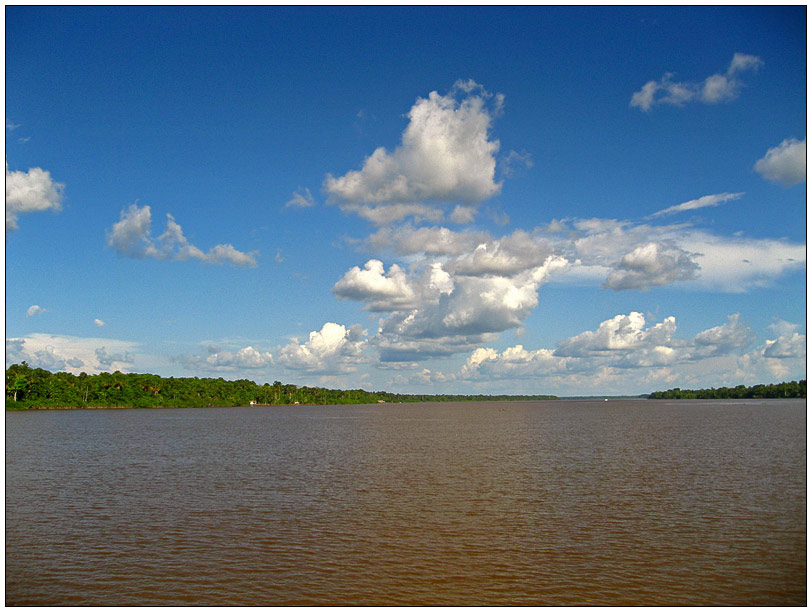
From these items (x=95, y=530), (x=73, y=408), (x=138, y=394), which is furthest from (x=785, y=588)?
(x=138, y=394)

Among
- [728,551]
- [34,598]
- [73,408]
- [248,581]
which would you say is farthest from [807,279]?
[73,408]

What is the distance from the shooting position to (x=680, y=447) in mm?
60812

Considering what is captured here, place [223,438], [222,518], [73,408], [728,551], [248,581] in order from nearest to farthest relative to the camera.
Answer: [248,581]
[728,551]
[222,518]
[223,438]
[73,408]

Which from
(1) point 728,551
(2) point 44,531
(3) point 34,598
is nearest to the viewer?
(3) point 34,598

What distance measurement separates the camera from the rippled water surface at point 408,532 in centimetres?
1869

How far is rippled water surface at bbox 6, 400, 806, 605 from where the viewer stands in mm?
18688

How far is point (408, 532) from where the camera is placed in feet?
82.5

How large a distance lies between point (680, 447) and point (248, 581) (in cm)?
5425

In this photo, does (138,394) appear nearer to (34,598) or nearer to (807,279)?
(34,598)

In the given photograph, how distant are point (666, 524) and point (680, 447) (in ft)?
127

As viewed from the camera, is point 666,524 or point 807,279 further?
point 666,524

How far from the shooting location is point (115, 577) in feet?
65.1

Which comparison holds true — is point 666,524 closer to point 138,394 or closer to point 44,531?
point 44,531

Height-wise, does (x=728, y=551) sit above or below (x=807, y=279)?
below
